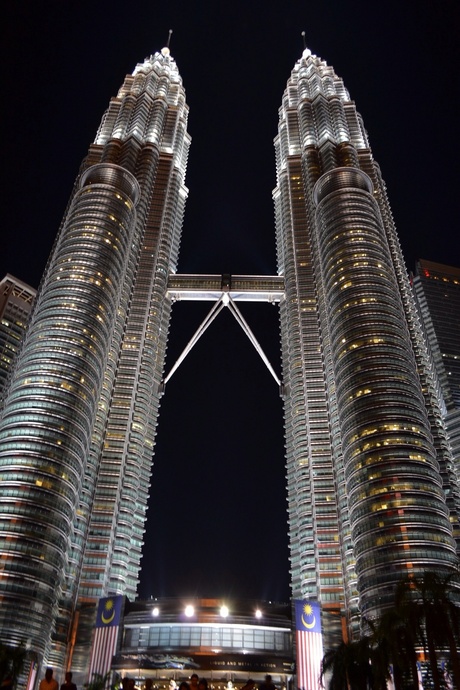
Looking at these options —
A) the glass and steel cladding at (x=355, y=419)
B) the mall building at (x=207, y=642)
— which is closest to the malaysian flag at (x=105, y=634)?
the mall building at (x=207, y=642)

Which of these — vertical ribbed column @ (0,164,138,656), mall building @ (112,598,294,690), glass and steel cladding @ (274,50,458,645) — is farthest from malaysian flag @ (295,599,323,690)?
vertical ribbed column @ (0,164,138,656)

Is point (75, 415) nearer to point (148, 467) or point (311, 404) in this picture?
point (148, 467)

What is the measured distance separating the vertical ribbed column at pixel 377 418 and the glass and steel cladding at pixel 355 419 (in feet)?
0.80

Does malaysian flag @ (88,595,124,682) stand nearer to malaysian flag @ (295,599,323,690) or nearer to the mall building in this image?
the mall building

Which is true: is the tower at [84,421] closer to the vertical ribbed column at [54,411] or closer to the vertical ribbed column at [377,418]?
the vertical ribbed column at [54,411]

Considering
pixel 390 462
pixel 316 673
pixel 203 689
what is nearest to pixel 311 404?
pixel 390 462

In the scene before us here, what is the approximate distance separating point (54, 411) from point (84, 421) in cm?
727

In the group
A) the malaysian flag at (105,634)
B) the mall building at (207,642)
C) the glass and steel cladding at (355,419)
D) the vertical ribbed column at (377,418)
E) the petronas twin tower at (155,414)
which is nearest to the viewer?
the mall building at (207,642)

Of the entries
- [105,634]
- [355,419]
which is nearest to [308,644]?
[105,634]

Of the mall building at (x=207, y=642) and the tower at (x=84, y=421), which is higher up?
the tower at (x=84, y=421)

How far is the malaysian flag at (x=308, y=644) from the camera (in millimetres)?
102000

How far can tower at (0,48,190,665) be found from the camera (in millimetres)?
113688

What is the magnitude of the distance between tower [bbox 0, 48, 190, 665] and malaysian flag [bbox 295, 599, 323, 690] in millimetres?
44137

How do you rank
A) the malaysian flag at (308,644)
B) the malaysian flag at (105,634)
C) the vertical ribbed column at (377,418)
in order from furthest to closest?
the vertical ribbed column at (377,418)
the malaysian flag at (105,634)
the malaysian flag at (308,644)
